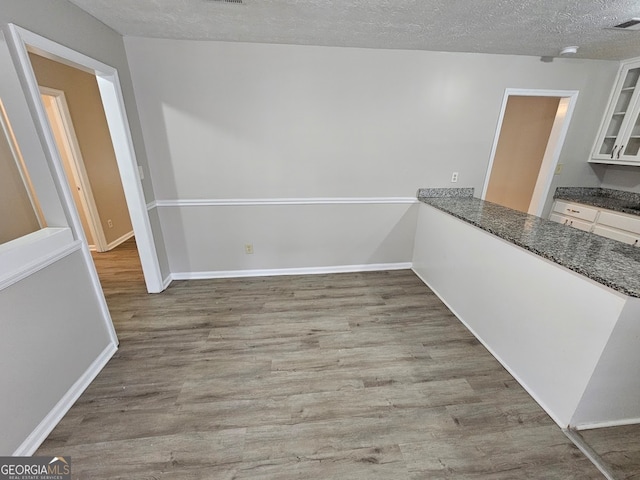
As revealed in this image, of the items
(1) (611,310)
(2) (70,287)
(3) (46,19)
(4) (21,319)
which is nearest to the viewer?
(1) (611,310)

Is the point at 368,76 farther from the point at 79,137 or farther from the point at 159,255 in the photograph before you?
the point at 79,137

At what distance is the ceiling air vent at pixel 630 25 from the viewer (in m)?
1.83

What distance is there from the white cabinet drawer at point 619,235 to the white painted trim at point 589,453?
2234 millimetres

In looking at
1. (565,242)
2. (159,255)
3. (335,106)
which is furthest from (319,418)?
(335,106)

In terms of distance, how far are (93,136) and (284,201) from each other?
2.99 m

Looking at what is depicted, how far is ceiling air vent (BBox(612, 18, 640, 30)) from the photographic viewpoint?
5.99 ft

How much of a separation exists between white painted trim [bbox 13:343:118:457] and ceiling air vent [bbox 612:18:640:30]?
173 inches

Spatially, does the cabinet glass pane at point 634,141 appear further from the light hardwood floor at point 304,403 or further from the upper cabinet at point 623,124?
the light hardwood floor at point 304,403

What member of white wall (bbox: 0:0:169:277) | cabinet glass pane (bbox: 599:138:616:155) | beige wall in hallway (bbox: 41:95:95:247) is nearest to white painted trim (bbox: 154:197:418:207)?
white wall (bbox: 0:0:169:277)

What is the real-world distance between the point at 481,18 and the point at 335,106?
1264 mm

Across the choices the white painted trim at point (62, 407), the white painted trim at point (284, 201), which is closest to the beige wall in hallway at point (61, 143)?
the white painted trim at point (284, 201)

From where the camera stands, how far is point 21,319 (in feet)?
4.47

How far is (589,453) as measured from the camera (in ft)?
4.51

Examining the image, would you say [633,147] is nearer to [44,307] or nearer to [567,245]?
[567,245]
